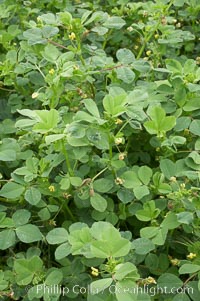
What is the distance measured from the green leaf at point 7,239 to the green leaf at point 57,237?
12cm

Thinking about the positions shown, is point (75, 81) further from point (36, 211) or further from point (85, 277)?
point (85, 277)

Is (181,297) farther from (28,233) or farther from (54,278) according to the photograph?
(28,233)

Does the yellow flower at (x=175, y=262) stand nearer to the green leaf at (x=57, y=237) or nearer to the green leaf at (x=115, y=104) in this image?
the green leaf at (x=57, y=237)

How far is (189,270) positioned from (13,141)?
71 cm

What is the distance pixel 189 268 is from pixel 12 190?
567 millimetres

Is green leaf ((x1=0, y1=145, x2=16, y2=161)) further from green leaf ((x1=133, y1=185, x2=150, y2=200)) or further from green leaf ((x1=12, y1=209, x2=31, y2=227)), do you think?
green leaf ((x1=133, y1=185, x2=150, y2=200))

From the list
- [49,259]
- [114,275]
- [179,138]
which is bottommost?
[49,259]

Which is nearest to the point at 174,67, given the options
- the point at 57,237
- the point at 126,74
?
the point at 126,74

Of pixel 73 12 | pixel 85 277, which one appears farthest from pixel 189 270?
pixel 73 12

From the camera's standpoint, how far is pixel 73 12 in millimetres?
2342

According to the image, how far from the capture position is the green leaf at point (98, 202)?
151 centimetres

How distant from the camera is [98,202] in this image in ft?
4.99

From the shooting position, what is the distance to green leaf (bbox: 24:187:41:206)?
153cm

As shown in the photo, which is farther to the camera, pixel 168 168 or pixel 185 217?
pixel 168 168
